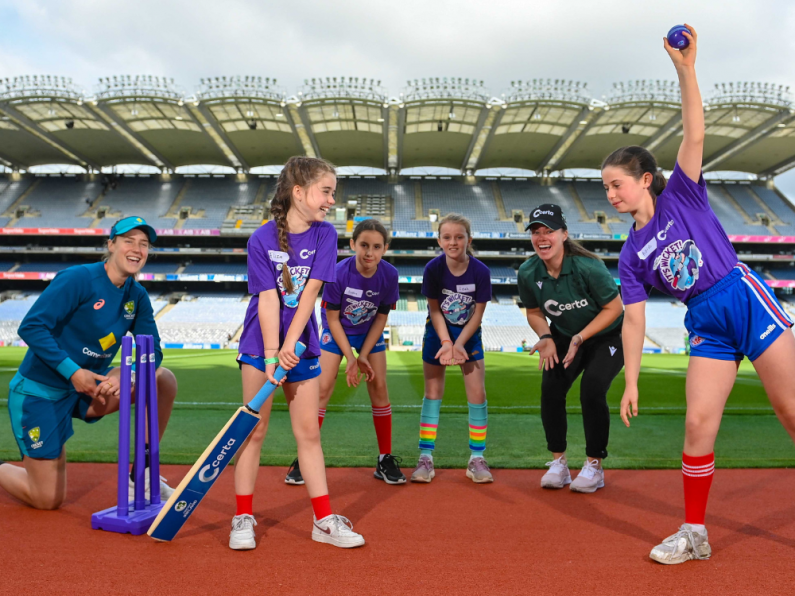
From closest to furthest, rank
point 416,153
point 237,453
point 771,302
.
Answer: point 771,302 < point 237,453 < point 416,153

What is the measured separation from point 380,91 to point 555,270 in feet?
105

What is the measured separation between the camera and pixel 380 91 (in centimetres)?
3428

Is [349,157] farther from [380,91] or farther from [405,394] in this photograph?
[405,394]

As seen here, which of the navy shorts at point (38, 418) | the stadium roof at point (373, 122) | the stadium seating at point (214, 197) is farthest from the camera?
the stadium seating at point (214, 197)

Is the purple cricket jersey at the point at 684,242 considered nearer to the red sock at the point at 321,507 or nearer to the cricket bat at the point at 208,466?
the cricket bat at the point at 208,466

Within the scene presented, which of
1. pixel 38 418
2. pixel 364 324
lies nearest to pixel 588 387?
pixel 364 324

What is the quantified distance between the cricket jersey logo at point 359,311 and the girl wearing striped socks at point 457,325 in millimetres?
534

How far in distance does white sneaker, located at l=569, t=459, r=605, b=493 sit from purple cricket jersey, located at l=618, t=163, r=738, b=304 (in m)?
1.79

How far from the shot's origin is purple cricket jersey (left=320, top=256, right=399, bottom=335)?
507cm

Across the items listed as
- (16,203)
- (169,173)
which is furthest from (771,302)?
(16,203)

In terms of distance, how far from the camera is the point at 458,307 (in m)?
5.24

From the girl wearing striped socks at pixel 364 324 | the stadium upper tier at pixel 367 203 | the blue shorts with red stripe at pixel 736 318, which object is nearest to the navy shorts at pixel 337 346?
the girl wearing striped socks at pixel 364 324

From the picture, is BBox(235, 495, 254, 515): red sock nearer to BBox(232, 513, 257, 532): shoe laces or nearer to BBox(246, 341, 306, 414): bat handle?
BBox(232, 513, 257, 532): shoe laces

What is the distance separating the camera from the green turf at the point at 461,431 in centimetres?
568
